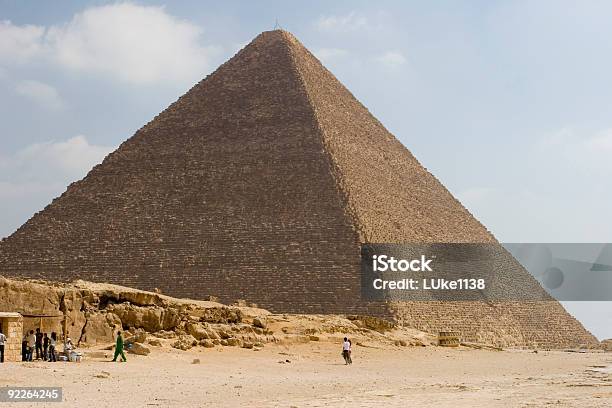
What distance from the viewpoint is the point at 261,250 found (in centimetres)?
4034

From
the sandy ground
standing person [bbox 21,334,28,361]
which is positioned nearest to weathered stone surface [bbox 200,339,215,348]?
the sandy ground

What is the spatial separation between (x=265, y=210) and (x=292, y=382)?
26.9 m

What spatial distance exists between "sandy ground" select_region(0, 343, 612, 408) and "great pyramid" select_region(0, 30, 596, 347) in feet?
51.2

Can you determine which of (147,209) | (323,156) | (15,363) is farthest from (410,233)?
(15,363)

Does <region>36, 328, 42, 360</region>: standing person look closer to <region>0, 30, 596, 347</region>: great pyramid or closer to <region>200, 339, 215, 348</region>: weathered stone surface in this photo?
<region>200, 339, 215, 348</region>: weathered stone surface

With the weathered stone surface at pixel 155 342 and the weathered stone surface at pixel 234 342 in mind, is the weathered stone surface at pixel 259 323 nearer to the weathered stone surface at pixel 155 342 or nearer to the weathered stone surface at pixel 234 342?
the weathered stone surface at pixel 234 342

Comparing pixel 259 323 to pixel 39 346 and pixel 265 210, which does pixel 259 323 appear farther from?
pixel 265 210

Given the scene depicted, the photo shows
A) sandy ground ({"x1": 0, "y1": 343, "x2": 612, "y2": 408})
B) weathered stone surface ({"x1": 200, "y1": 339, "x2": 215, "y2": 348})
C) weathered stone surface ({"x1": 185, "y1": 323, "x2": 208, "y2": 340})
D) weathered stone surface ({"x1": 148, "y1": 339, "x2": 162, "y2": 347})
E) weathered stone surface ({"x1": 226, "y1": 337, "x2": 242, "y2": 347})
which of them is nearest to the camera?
sandy ground ({"x1": 0, "y1": 343, "x2": 612, "y2": 408})

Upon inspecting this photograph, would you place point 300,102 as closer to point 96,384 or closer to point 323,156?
point 323,156

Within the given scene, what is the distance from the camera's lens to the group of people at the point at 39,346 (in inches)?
666

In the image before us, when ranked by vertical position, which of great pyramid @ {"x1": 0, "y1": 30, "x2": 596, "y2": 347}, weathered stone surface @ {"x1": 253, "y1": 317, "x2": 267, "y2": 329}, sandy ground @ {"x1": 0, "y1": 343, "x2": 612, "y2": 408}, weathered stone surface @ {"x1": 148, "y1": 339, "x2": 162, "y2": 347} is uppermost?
great pyramid @ {"x1": 0, "y1": 30, "x2": 596, "y2": 347}

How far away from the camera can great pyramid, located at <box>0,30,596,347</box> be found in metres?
39.0

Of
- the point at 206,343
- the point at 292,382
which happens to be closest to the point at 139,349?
the point at 206,343

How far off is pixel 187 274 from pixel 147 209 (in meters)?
6.10
